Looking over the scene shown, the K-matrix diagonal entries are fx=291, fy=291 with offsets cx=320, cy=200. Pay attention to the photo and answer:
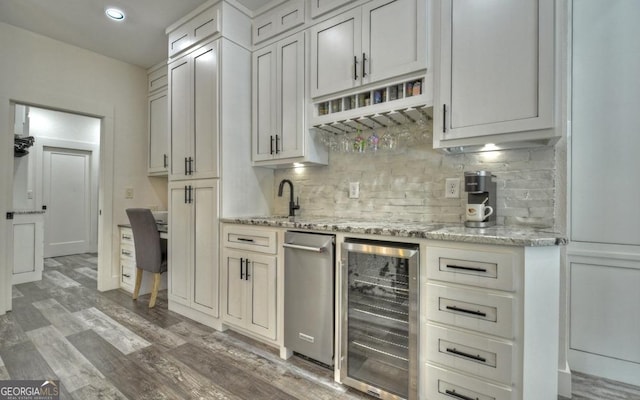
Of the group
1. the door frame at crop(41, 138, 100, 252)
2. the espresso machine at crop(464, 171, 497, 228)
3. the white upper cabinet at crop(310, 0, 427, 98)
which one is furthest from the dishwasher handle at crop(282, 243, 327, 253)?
the door frame at crop(41, 138, 100, 252)

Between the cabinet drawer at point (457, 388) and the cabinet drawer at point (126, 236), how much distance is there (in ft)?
11.4

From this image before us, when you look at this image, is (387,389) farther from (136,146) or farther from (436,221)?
(136,146)

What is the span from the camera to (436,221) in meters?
2.07

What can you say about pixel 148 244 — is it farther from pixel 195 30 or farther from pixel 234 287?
pixel 195 30

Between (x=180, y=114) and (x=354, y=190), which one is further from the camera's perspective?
(x=180, y=114)

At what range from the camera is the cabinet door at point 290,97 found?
2.37 meters

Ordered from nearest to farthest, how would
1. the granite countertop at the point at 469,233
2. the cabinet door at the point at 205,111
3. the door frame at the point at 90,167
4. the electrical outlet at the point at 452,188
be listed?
the granite countertop at the point at 469,233 < the electrical outlet at the point at 452,188 < the cabinet door at the point at 205,111 < the door frame at the point at 90,167

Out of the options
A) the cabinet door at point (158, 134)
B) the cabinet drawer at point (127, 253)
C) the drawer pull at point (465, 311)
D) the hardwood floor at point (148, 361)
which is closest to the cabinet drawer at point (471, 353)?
the drawer pull at point (465, 311)

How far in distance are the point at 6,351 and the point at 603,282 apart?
4.14 meters

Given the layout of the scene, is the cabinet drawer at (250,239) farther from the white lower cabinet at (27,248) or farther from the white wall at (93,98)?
the white lower cabinet at (27,248)

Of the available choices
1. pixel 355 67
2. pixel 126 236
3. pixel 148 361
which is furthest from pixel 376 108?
pixel 126 236

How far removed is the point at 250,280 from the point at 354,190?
112cm

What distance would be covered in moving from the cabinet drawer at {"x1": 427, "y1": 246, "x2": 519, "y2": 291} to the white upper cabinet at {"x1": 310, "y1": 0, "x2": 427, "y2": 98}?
1151 millimetres

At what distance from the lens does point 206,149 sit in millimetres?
2637
